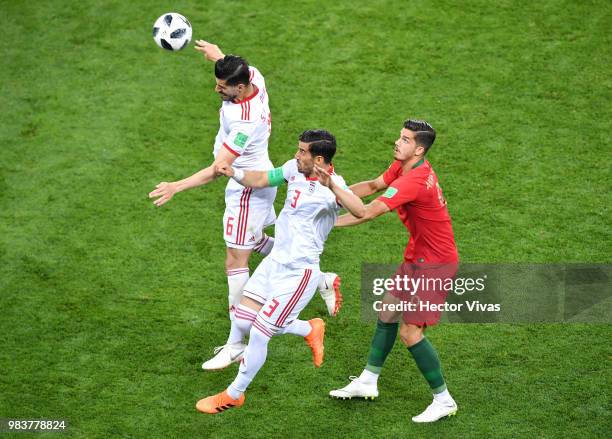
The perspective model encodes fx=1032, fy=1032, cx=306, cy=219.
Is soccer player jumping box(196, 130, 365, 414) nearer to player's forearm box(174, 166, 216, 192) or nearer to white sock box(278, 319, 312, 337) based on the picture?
white sock box(278, 319, 312, 337)

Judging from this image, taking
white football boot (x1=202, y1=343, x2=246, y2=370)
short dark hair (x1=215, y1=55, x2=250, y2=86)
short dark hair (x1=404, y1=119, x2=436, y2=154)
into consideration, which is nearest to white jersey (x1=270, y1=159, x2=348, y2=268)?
short dark hair (x1=404, y1=119, x2=436, y2=154)

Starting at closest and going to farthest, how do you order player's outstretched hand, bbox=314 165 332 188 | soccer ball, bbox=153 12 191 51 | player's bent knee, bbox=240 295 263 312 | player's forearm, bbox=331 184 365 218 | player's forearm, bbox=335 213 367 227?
player's outstretched hand, bbox=314 165 332 188 < player's forearm, bbox=331 184 365 218 < player's forearm, bbox=335 213 367 227 < player's bent knee, bbox=240 295 263 312 < soccer ball, bbox=153 12 191 51

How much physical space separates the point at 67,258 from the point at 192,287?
4.72 feet

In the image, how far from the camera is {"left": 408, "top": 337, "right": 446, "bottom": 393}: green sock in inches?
336

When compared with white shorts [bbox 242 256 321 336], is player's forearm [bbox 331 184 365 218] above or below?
above

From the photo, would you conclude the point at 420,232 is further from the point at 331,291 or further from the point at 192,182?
the point at 192,182

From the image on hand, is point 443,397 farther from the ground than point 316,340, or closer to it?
closer to it

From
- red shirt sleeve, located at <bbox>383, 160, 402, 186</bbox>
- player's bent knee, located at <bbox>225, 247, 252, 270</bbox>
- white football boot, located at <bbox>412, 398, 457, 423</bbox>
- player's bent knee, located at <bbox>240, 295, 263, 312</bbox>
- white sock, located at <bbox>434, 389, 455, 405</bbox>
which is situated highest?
red shirt sleeve, located at <bbox>383, 160, 402, 186</bbox>

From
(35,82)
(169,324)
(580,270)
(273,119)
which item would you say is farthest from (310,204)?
(35,82)

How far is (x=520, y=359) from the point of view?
31.0ft

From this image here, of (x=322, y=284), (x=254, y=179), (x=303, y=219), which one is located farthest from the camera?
(x=322, y=284)

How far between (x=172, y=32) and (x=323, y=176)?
10.9 ft

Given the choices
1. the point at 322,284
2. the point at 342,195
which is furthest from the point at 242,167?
the point at 342,195

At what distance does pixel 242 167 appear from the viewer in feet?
31.5
